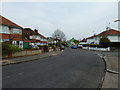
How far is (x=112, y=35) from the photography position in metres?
45.2

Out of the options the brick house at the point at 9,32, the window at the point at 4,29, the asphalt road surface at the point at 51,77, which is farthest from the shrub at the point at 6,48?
the window at the point at 4,29

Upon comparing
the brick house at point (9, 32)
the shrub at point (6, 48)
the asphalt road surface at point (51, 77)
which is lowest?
the asphalt road surface at point (51, 77)

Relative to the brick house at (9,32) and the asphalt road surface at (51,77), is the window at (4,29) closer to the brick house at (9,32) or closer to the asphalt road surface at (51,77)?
the brick house at (9,32)

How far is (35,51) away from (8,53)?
588 centimetres

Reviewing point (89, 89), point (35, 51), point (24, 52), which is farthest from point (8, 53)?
point (89, 89)

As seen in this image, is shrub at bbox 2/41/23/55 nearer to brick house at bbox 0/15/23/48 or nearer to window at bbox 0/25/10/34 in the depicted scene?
brick house at bbox 0/15/23/48

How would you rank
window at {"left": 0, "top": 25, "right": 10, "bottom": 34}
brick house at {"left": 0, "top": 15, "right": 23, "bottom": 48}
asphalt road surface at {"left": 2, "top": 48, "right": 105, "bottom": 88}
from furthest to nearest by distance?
1. brick house at {"left": 0, "top": 15, "right": 23, "bottom": 48}
2. window at {"left": 0, "top": 25, "right": 10, "bottom": 34}
3. asphalt road surface at {"left": 2, "top": 48, "right": 105, "bottom": 88}

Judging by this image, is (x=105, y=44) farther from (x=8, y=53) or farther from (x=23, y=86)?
(x=23, y=86)

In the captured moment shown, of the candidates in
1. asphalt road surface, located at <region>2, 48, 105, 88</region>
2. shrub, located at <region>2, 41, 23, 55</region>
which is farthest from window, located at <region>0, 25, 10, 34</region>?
asphalt road surface, located at <region>2, 48, 105, 88</region>

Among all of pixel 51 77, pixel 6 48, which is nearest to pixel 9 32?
pixel 6 48

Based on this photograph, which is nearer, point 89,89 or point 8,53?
point 89,89

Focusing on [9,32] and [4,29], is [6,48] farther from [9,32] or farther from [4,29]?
[9,32]

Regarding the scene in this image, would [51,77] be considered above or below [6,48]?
below

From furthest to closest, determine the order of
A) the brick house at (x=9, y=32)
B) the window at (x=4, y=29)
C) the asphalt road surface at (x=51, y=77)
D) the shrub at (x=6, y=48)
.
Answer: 1. the brick house at (x=9, y=32)
2. the window at (x=4, y=29)
3. the shrub at (x=6, y=48)
4. the asphalt road surface at (x=51, y=77)
